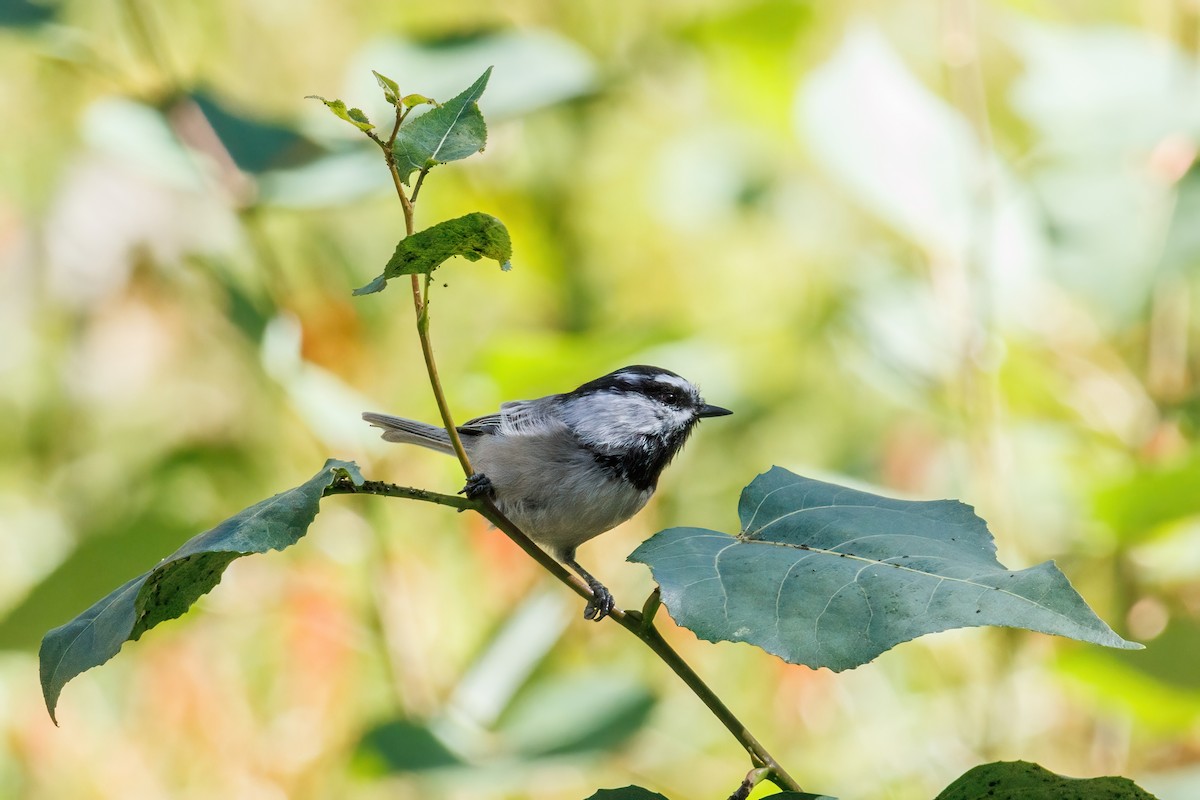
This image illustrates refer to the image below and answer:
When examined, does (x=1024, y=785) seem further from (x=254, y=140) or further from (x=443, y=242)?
(x=254, y=140)

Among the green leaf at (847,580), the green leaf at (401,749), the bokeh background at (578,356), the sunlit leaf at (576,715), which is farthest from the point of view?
the bokeh background at (578,356)

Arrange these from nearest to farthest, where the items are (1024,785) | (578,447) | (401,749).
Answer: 1. (1024,785)
2. (401,749)
3. (578,447)

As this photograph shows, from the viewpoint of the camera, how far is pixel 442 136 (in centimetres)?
84

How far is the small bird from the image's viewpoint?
180 cm

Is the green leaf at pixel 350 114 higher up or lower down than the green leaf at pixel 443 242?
higher up

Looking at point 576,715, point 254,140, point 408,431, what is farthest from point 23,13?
point 576,715

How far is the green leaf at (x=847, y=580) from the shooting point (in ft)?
2.39

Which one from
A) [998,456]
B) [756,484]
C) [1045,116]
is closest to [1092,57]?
[1045,116]

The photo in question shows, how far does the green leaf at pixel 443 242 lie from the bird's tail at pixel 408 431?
110 cm

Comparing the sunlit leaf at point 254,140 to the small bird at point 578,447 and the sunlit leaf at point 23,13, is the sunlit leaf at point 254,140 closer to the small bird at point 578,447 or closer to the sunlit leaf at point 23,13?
the sunlit leaf at point 23,13

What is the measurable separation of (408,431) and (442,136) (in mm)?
1154

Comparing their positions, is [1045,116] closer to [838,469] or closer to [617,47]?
[838,469]

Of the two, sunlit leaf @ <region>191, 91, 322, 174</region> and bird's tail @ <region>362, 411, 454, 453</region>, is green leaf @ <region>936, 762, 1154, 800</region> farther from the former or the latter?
sunlit leaf @ <region>191, 91, 322, 174</region>

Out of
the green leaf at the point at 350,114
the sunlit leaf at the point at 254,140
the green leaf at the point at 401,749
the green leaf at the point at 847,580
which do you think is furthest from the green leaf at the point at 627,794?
the sunlit leaf at the point at 254,140
